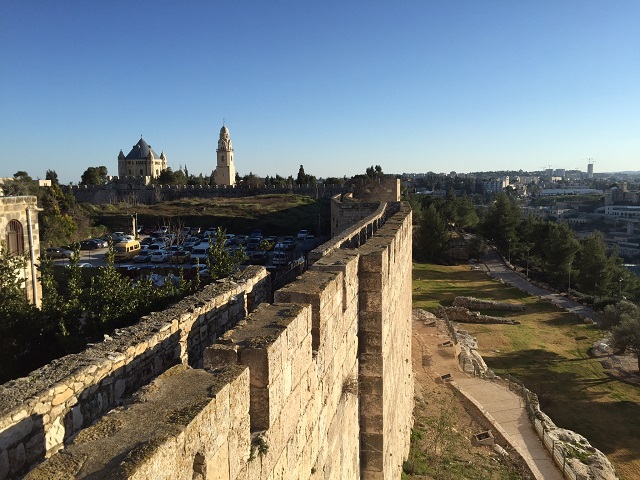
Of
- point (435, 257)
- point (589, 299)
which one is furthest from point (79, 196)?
point (589, 299)

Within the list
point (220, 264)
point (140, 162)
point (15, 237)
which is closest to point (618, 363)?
point (220, 264)

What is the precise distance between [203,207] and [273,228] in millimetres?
13947

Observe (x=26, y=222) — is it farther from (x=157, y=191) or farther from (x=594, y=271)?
(x=157, y=191)

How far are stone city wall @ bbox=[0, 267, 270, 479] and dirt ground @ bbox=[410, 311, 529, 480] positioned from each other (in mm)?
6184

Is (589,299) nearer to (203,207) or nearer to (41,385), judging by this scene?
(41,385)

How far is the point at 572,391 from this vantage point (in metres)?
18.6

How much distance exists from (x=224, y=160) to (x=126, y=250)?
5256cm

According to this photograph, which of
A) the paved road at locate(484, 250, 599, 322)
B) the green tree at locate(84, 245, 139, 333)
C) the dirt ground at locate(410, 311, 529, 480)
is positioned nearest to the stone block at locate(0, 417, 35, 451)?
the green tree at locate(84, 245, 139, 333)

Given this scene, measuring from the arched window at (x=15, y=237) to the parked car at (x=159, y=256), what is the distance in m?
16.8

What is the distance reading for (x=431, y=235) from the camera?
4153cm

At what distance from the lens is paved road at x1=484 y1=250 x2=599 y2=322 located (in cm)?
2958

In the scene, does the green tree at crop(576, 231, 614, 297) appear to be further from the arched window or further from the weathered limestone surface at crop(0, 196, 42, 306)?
the arched window

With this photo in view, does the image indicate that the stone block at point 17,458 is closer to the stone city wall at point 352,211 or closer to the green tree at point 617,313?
the stone city wall at point 352,211

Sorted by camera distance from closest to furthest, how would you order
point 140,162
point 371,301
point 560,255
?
1. point 371,301
2. point 560,255
3. point 140,162
